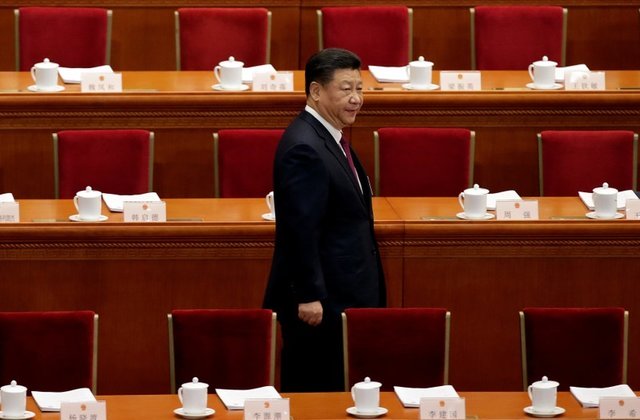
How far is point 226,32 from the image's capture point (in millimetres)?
6156

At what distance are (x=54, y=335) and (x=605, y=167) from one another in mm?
2223

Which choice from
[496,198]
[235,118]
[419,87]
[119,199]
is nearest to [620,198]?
[496,198]

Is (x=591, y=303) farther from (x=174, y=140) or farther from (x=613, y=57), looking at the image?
(x=613, y=57)

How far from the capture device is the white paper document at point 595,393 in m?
3.56

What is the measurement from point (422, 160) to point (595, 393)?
1677 mm

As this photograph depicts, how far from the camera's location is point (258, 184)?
5.16 metres

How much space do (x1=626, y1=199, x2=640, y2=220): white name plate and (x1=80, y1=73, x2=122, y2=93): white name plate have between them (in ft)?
6.17

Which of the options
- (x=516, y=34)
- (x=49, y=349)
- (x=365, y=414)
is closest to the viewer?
(x=365, y=414)

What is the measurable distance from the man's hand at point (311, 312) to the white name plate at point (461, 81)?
1.79 metres

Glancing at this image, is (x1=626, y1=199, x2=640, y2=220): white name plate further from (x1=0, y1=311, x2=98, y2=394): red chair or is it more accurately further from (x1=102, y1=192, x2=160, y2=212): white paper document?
(x1=0, y1=311, x2=98, y2=394): red chair

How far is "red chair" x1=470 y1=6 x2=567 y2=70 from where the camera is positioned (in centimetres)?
627

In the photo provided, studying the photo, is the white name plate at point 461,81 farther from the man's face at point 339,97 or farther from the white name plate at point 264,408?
the white name plate at point 264,408

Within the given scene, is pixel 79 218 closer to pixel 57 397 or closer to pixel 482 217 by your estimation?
pixel 57 397

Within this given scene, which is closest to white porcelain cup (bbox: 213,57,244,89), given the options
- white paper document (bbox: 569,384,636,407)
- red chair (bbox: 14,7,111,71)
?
red chair (bbox: 14,7,111,71)
